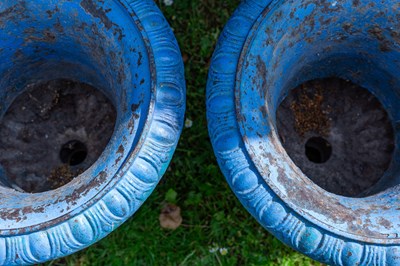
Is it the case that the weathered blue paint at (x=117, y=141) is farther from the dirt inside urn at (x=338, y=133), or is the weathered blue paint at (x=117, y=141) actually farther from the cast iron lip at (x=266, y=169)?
the dirt inside urn at (x=338, y=133)

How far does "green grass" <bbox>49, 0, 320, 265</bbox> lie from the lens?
5.83 feet

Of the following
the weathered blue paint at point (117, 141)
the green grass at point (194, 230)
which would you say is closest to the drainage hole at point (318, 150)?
the green grass at point (194, 230)

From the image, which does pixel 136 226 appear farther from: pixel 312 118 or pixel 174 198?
pixel 312 118

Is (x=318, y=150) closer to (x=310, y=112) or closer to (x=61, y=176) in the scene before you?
(x=310, y=112)

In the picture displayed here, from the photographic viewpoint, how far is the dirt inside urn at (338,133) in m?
1.65

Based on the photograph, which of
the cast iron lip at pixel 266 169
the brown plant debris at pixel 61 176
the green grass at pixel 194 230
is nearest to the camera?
the cast iron lip at pixel 266 169

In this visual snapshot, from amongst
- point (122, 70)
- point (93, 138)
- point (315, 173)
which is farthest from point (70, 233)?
point (315, 173)

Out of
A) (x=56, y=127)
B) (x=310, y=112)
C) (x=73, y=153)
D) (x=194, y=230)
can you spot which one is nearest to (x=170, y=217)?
(x=194, y=230)

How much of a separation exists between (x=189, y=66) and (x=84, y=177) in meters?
0.84

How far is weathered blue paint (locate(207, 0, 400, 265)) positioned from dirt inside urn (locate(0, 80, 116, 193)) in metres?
0.64

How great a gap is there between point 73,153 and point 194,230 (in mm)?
541

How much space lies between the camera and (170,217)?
1800 millimetres

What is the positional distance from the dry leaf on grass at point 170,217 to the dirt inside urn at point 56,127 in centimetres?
35

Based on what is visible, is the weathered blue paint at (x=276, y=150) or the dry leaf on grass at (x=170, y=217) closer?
the weathered blue paint at (x=276, y=150)
